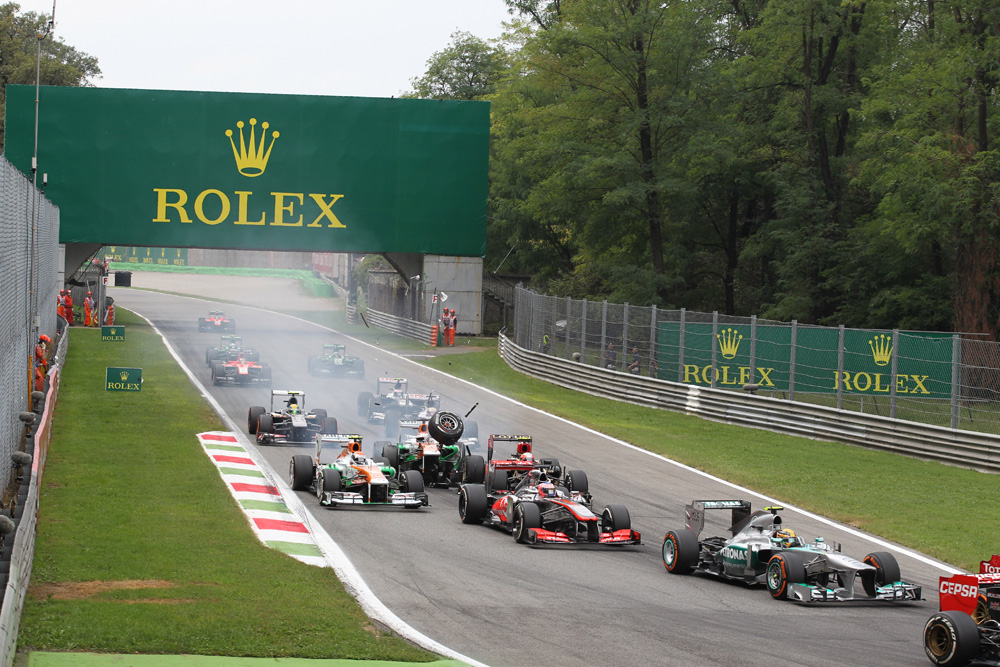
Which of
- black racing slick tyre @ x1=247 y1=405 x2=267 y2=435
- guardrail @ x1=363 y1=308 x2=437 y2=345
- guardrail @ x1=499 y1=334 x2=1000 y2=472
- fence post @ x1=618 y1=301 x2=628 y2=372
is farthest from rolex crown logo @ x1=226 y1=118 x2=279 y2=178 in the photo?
black racing slick tyre @ x1=247 y1=405 x2=267 y2=435

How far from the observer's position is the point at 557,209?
5200 cm

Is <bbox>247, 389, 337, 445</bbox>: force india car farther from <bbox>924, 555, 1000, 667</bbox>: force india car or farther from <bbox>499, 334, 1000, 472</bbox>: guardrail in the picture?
<bbox>924, 555, 1000, 667</bbox>: force india car

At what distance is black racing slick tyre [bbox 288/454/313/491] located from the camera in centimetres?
1812

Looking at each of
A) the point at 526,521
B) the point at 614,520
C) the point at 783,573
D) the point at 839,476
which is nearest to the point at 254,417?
the point at 526,521

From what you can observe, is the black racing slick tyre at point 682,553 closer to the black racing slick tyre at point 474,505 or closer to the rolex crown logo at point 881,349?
the black racing slick tyre at point 474,505

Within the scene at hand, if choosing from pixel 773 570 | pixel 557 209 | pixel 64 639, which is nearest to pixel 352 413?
pixel 773 570

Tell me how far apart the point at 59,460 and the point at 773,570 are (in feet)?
39.4

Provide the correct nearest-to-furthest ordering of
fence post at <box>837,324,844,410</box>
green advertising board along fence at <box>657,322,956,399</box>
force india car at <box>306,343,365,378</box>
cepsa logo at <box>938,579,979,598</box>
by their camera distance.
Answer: cepsa logo at <box>938,579,979,598</box> < green advertising board along fence at <box>657,322,956,399</box> < fence post at <box>837,324,844,410</box> < force india car at <box>306,343,365,378</box>

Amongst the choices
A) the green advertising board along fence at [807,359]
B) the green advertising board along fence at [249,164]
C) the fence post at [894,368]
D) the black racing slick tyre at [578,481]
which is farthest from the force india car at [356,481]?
the green advertising board along fence at [249,164]

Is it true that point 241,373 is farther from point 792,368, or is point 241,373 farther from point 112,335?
point 792,368

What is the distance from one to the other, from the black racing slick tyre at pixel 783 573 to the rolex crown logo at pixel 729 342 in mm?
17132

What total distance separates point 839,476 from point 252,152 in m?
36.6

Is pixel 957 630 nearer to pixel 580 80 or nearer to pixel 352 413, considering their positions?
pixel 352 413

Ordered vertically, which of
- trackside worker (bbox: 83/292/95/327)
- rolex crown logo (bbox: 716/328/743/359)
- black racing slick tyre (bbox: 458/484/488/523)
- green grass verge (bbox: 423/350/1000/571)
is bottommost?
green grass verge (bbox: 423/350/1000/571)
